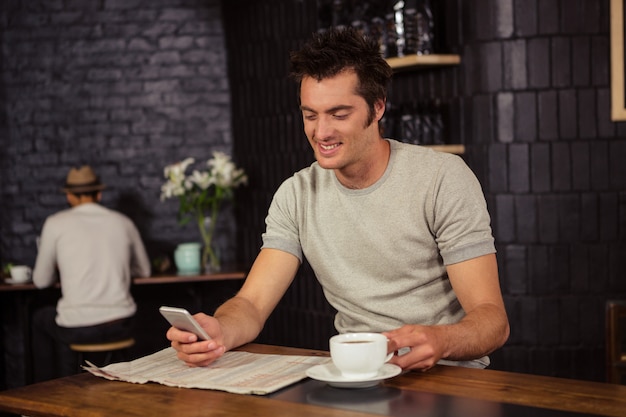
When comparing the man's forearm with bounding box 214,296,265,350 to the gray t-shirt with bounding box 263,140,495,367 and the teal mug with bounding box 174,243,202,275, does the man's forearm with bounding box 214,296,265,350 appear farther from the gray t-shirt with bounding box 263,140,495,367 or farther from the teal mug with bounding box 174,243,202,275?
the teal mug with bounding box 174,243,202,275

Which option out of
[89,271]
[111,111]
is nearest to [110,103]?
[111,111]

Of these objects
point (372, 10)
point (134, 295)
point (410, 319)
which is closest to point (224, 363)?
point (410, 319)

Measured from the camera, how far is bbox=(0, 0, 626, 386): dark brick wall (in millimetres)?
4074

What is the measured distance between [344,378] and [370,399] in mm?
74

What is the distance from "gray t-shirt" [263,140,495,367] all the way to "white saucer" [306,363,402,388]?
483mm

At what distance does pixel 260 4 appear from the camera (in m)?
5.26

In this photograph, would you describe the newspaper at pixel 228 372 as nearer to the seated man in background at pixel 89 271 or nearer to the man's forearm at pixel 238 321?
the man's forearm at pixel 238 321

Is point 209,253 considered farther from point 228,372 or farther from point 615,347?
point 228,372

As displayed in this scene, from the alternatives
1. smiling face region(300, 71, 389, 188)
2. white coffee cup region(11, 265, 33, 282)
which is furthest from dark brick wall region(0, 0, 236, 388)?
smiling face region(300, 71, 389, 188)

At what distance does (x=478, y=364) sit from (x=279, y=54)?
129 inches

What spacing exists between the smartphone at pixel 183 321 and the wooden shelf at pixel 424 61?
8.22 feet

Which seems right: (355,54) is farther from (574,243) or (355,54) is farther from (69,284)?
(69,284)

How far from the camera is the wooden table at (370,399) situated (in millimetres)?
1551

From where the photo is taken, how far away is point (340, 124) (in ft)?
7.20
